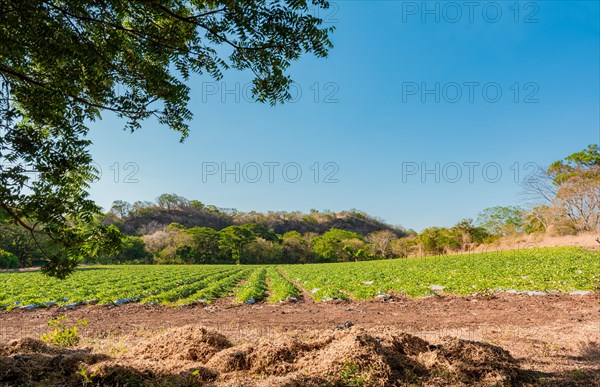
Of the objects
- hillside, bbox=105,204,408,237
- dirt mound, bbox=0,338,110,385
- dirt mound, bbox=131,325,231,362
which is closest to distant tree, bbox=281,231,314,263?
hillside, bbox=105,204,408,237

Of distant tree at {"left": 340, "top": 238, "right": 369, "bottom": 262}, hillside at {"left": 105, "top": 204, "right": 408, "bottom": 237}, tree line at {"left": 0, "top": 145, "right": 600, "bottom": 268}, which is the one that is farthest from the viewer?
hillside at {"left": 105, "top": 204, "right": 408, "bottom": 237}

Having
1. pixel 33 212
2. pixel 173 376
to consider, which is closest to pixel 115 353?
pixel 173 376

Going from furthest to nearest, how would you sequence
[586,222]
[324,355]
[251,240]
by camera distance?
[251,240]
[586,222]
[324,355]

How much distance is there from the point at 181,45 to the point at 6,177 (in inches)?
93.4

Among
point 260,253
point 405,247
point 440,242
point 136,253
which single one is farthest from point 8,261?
point 405,247

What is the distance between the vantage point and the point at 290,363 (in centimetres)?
457

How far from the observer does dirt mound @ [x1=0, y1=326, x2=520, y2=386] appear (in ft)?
13.1

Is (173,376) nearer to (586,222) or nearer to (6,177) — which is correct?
(6,177)

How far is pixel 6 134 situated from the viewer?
3.24 metres

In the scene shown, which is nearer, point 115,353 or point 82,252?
point 82,252

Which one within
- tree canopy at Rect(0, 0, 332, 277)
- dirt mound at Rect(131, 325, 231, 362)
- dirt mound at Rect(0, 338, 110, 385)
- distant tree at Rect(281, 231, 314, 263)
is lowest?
distant tree at Rect(281, 231, 314, 263)

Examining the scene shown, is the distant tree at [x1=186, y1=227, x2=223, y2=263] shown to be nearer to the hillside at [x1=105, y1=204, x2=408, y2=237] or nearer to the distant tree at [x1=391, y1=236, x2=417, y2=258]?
the hillside at [x1=105, y1=204, x2=408, y2=237]

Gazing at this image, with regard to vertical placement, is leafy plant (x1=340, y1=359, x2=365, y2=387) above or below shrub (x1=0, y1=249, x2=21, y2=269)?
above

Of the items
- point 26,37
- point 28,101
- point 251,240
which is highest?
point 26,37
